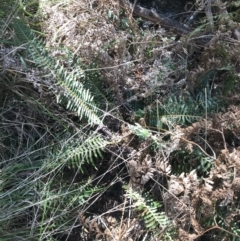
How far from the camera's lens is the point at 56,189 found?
5.47ft

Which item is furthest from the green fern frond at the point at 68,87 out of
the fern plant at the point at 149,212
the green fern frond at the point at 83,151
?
the fern plant at the point at 149,212

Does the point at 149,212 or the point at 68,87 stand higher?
the point at 68,87

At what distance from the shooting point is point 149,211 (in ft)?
5.07

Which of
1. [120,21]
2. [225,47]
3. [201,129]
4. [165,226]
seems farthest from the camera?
[120,21]

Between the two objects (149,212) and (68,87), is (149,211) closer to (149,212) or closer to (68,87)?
(149,212)

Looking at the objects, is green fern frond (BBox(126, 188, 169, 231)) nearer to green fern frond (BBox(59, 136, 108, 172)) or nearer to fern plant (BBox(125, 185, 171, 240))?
fern plant (BBox(125, 185, 171, 240))

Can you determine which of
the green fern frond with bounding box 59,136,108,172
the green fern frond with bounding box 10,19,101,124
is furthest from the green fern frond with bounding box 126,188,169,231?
the green fern frond with bounding box 10,19,101,124

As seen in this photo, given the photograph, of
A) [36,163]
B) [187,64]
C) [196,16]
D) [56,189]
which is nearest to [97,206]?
[56,189]

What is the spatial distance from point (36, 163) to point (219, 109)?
2.09 feet

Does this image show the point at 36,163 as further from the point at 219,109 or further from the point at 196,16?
the point at 196,16

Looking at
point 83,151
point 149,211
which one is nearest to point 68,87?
point 83,151

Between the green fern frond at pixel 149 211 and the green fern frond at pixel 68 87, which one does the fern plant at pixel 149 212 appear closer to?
the green fern frond at pixel 149 211

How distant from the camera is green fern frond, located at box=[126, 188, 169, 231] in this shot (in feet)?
5.01

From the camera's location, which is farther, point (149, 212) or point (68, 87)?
point (68, 87)
